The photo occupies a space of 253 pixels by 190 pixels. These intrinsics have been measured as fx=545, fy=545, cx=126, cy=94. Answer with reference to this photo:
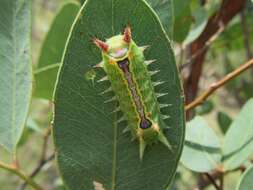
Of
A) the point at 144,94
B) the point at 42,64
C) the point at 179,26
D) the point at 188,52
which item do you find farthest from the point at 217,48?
the point at 144,94

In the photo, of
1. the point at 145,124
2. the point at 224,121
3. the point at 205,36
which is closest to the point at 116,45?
the point at 145,124

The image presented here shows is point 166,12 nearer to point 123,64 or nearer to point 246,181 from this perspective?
point 123,64

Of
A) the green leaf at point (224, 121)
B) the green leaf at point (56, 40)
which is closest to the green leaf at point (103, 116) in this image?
the green leaf at point (56, 40)

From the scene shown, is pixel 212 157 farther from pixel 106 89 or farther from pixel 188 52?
pixel 188 52

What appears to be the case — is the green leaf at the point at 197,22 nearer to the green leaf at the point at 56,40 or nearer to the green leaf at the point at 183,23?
the green leaf at the point at 183,23

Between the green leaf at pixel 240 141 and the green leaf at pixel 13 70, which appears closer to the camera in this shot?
the green leaf at pixel 13 70

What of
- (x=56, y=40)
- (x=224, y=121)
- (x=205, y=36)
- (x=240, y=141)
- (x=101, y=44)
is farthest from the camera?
(x=224, y=121)
